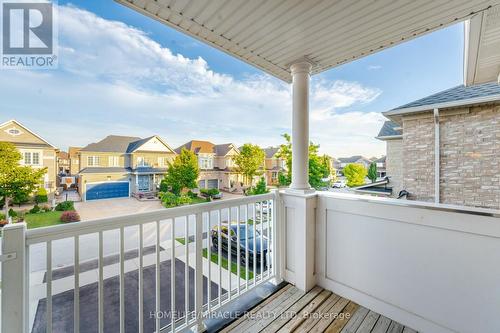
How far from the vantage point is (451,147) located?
254cm

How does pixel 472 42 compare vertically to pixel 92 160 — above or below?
above

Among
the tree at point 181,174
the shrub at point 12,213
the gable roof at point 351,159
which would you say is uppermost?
the gable roof at point 351,159

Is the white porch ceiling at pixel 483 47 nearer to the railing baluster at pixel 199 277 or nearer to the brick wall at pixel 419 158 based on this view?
the brick wall at pixel 419 158

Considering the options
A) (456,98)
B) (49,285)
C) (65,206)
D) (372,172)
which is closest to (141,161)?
(65,206)

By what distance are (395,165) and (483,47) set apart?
1441 mm

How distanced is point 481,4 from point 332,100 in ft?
7.37

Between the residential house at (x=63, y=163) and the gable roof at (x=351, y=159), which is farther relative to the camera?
the gable roof at (x=351, y=159)

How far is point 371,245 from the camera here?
1.75 m

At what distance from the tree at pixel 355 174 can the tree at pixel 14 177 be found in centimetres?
348

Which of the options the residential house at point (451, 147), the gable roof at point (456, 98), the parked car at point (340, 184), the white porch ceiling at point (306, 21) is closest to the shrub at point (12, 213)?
the white porch ceiling at point (306, 21)

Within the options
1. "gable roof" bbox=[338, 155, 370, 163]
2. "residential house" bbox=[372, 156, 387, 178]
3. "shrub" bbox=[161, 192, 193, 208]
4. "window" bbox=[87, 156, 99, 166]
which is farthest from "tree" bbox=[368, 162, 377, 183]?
"window" bbox=[87, 156, 99, 166]

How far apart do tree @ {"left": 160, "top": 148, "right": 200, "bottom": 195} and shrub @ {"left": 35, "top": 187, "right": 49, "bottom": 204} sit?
2.30 feet

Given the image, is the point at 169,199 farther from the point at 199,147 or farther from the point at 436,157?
the point at 436,157

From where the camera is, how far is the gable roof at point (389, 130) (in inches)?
113
